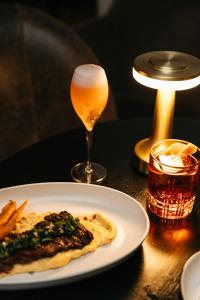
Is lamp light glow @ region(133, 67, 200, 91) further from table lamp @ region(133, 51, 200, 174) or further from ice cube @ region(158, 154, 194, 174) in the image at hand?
ice cube @ region(158, 154, 194, 174)

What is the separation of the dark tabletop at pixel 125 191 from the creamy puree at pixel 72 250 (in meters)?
0.04

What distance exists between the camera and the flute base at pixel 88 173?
3.67ft

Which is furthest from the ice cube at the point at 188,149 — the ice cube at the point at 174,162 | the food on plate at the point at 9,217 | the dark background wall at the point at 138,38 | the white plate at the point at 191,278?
the dark background wall at the point at 138,38

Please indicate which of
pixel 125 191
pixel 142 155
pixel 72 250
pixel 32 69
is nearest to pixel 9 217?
pixel 72 250

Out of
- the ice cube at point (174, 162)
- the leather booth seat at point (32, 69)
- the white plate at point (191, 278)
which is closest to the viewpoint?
the white plate at point (191, 278)

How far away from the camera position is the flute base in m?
1.12

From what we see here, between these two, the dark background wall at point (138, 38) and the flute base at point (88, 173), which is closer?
the flute base at point (88, 173)

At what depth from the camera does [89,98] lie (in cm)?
107

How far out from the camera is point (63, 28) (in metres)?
1.71

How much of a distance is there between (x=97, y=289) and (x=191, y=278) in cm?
Answer: 16

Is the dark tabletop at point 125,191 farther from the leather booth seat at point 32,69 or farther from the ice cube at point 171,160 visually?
the leather booth seat at point 32,69

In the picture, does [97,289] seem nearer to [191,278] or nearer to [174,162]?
[191,278]

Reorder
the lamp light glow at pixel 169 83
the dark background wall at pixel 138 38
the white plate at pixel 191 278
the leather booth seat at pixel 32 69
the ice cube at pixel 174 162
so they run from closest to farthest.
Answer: the white plate at pixel 191 278 < the ice cube at pixel 174 162 < the lamp light glow at pixel 169 83 < the leather booth seat at pixel 32 69 < the dark background wall at pixel 138 38

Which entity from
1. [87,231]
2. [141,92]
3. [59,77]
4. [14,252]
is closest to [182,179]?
[87,231]
